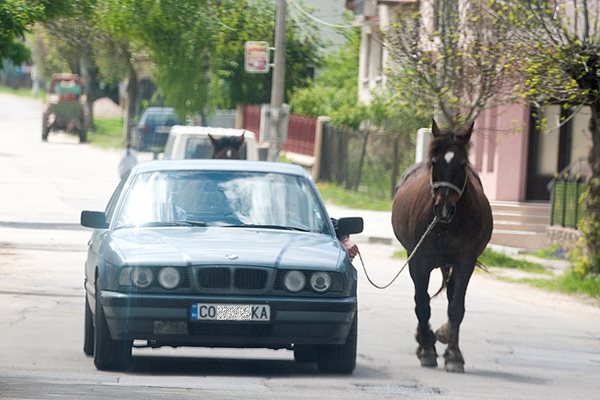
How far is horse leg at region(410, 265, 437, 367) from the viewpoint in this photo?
12.8 metres

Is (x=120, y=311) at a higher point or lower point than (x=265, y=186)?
lower

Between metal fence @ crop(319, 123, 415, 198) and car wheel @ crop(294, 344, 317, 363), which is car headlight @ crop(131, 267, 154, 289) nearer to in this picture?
car wheel @ crop(294, 344, 317, 363)

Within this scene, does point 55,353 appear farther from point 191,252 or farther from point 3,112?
point 3,112

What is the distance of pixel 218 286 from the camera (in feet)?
35.5

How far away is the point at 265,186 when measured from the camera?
12.3 metres

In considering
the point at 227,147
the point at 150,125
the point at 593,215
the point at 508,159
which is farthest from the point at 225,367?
the point at 150,125

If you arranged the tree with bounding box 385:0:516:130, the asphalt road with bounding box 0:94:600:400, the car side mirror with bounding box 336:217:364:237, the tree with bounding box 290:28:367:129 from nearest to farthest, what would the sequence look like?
the asphalt road with bounding box 0:94:600:400, the car side mirror with bounding box 336:217:364:237, the tree with bounding box 385:0:516:130, the tree with bounding box 290:28:367:129

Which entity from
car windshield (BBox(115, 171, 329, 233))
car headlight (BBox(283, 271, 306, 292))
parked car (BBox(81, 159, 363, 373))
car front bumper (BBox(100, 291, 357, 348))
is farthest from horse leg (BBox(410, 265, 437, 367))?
car headlight (BBox(283, 271, 306, 292))

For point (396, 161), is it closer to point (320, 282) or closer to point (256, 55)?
point (256, 55)

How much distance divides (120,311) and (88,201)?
22894 mm

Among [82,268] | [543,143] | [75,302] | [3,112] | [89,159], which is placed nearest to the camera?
[75,302]

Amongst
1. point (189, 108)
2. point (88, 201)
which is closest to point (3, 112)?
point (189, 108)

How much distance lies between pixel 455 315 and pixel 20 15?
31.5 ft

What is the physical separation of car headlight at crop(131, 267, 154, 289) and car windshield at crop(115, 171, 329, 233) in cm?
107
